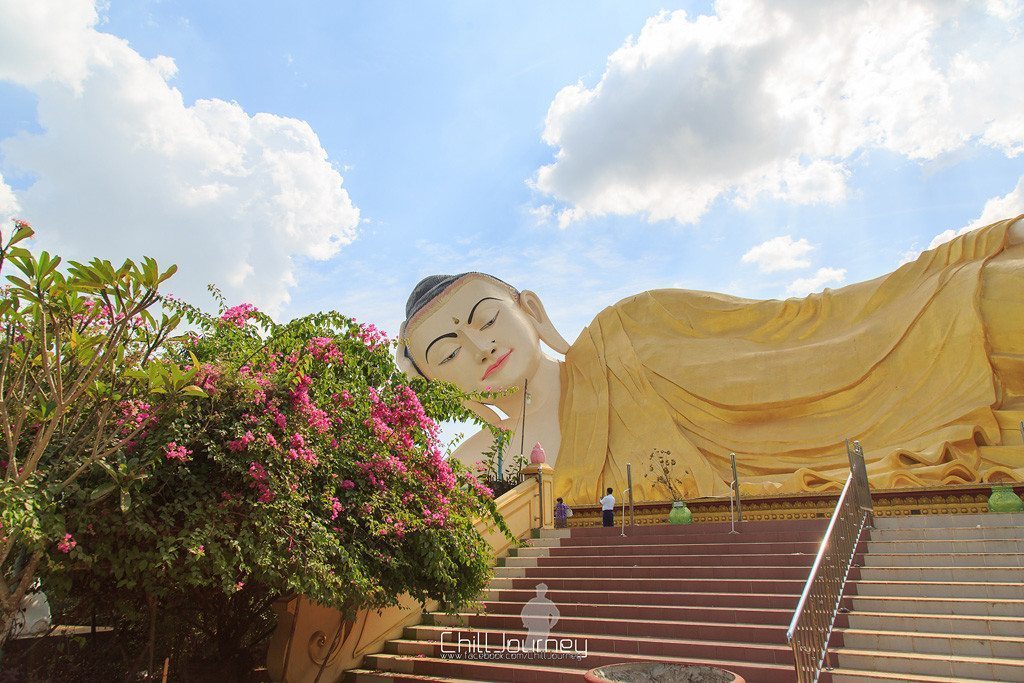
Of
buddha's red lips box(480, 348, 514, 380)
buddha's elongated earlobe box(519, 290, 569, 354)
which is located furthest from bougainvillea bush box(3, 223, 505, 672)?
buddha's elongated earlobe box(519, 290, 569, 354)

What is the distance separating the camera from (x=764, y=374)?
12.6 metres

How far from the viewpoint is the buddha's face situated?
14867 millimetres

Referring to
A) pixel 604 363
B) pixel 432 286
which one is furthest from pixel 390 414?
pixel 432 286

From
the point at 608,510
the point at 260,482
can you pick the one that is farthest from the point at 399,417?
the point at 608,510

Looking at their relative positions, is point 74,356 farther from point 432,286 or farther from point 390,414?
point 432,286

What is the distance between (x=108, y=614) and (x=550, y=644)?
4.17 metres

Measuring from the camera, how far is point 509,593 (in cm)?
762

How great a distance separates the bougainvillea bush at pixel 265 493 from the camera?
4.48 m

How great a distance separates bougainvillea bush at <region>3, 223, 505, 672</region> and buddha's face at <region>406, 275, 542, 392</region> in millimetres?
8184

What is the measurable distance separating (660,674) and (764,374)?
963 cm

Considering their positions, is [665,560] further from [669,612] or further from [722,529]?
[669,612]

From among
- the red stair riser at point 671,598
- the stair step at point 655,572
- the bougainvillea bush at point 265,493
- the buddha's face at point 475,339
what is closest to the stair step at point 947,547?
the stair step at point 655,572

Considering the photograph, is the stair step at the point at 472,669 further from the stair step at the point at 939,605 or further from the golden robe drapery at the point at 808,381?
the golden robe drapery at the point at 808,381

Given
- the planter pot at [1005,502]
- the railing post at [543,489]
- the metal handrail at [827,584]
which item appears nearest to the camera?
the metal handrail at [827,584]
